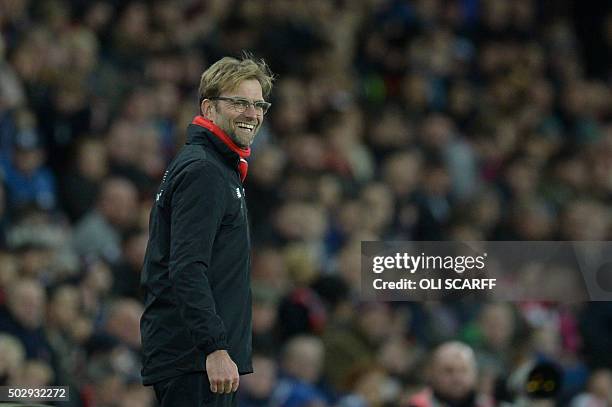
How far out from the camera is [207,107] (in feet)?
13.8

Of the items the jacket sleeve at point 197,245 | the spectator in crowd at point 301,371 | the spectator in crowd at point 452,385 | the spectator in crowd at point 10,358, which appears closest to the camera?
the jacket sleeve at point 197,245

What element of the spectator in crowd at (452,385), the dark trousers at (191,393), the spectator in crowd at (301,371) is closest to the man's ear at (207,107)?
the dark trousers at (191,393)

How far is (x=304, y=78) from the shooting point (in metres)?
11.3

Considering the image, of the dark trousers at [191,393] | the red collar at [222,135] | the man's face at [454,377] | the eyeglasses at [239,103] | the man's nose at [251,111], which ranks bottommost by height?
the dark trousers at [191,393]

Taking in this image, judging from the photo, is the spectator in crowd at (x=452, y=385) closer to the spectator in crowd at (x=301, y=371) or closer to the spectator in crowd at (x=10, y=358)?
the spectator in crowd at (x=301, y=371)

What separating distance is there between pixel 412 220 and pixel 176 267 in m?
6.60

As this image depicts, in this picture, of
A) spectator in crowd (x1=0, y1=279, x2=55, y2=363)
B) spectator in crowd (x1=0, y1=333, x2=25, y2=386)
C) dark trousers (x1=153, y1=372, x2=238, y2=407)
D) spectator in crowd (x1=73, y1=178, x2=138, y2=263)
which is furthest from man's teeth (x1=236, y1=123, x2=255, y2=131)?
spectator in crowd (x1=73, y1=178, x2=138, y2=263)

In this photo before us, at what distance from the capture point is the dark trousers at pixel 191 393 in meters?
3.99

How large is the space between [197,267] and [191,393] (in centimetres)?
39

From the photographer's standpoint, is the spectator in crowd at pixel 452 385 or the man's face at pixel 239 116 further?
the spectator in crowd at pixel 452 385

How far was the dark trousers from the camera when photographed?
399 cm

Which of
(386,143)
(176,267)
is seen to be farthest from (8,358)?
(386,143)

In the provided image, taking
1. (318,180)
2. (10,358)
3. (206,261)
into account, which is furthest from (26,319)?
(318,180)

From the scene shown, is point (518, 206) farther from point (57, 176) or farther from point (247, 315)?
point (247, 315)
